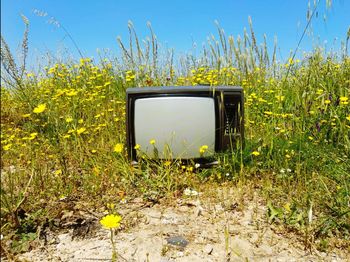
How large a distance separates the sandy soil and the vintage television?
19.7 inches

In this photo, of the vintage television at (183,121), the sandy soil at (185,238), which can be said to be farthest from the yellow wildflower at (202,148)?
the sandy soil at (185,238)

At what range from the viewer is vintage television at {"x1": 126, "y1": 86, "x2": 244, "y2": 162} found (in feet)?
9.03

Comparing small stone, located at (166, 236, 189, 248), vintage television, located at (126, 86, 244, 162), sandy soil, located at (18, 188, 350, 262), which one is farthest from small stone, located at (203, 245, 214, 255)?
vintage television, located at (126, 86, 244, 162)

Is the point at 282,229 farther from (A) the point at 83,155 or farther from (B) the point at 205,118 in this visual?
(A) the point at 83,155

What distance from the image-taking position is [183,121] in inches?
109

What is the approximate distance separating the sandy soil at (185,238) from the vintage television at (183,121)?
0.50 meters

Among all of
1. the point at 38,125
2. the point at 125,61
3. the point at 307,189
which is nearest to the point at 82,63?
the point at 125,61

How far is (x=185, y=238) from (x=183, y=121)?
93 cm

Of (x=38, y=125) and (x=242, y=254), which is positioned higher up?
(x=38, y=125)

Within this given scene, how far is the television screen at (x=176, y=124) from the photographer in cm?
275

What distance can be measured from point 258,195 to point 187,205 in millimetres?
480

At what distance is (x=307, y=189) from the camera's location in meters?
2.41

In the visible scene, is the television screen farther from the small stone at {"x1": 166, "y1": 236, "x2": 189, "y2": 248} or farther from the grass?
the small stone at {"x1": 166, "y1": 236, "x2": 189, "y2": 248}

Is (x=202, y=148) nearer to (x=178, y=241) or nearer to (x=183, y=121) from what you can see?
(x=183, y=121)
